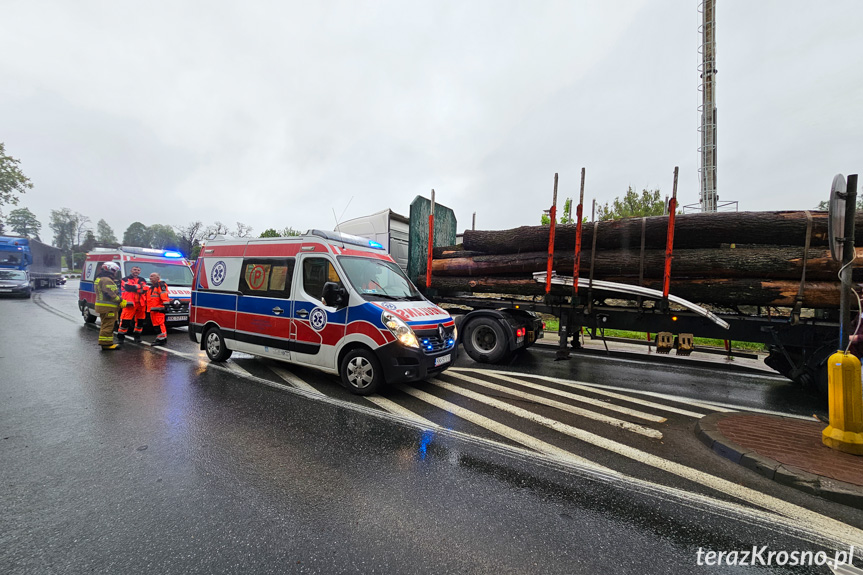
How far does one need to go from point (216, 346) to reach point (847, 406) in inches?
324

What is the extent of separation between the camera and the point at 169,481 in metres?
2.89

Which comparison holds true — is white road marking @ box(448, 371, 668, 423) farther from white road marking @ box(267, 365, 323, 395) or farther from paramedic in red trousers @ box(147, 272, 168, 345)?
paramedic in red trousers @ box(147, 272, 168, 345)

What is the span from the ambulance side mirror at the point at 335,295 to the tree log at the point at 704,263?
378cm

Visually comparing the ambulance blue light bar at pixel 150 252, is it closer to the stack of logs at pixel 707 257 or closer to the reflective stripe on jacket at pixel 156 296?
the reflective stripe on jacket at pixel 156 296

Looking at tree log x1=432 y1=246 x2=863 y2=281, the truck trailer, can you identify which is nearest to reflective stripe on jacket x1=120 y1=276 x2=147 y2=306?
tree log x1=432 y1=246 x2=863 y2=281

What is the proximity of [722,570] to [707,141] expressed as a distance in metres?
38.4

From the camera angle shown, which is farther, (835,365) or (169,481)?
(835,365)

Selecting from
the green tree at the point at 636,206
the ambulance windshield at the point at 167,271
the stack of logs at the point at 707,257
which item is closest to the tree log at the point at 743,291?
the stack of logs at the point at 707,257

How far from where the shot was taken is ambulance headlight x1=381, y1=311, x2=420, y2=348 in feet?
16.0

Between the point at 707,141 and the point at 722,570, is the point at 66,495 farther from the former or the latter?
the point at 707,141

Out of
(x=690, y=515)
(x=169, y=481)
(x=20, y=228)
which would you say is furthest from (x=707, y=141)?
(x=20, y=228)

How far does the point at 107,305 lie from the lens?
8016 millimetres

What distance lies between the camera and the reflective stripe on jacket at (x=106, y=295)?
8008 millimetres

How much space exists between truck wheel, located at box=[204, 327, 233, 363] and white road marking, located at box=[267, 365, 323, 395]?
33.2 inches
